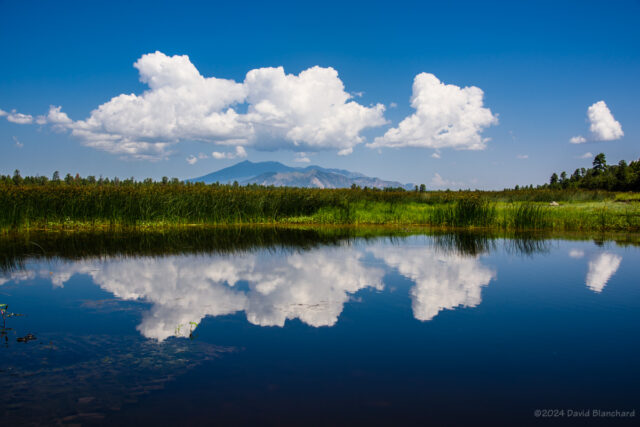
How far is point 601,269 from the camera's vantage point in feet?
39.2

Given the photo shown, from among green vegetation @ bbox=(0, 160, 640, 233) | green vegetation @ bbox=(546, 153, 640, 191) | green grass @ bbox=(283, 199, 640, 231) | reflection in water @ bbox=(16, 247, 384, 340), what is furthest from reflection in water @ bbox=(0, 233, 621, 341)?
green vegetation @ bbox=(546, 153, 640, 191)

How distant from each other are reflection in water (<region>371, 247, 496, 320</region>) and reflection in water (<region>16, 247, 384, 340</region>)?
3.39 feet

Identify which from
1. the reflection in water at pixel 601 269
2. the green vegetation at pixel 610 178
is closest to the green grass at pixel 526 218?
the reflection in water at pixel 601 269

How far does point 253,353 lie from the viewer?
5582 millimetres

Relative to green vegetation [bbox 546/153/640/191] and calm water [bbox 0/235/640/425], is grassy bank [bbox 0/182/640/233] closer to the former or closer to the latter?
calm water [bbox 0/235/640/425]

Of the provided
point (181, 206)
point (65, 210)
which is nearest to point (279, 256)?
point (181, 206)

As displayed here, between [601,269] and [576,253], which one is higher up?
[576,253]

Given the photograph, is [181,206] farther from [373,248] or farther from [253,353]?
[253,353]

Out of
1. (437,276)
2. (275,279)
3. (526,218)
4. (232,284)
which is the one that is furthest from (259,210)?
(437,276)

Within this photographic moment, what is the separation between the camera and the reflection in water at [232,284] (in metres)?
7.26

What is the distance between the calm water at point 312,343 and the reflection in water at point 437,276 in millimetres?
81

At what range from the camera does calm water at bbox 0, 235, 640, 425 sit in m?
4.27

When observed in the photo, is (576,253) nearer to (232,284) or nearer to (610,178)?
(232,284)

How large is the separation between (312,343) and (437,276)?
18.3 ft
